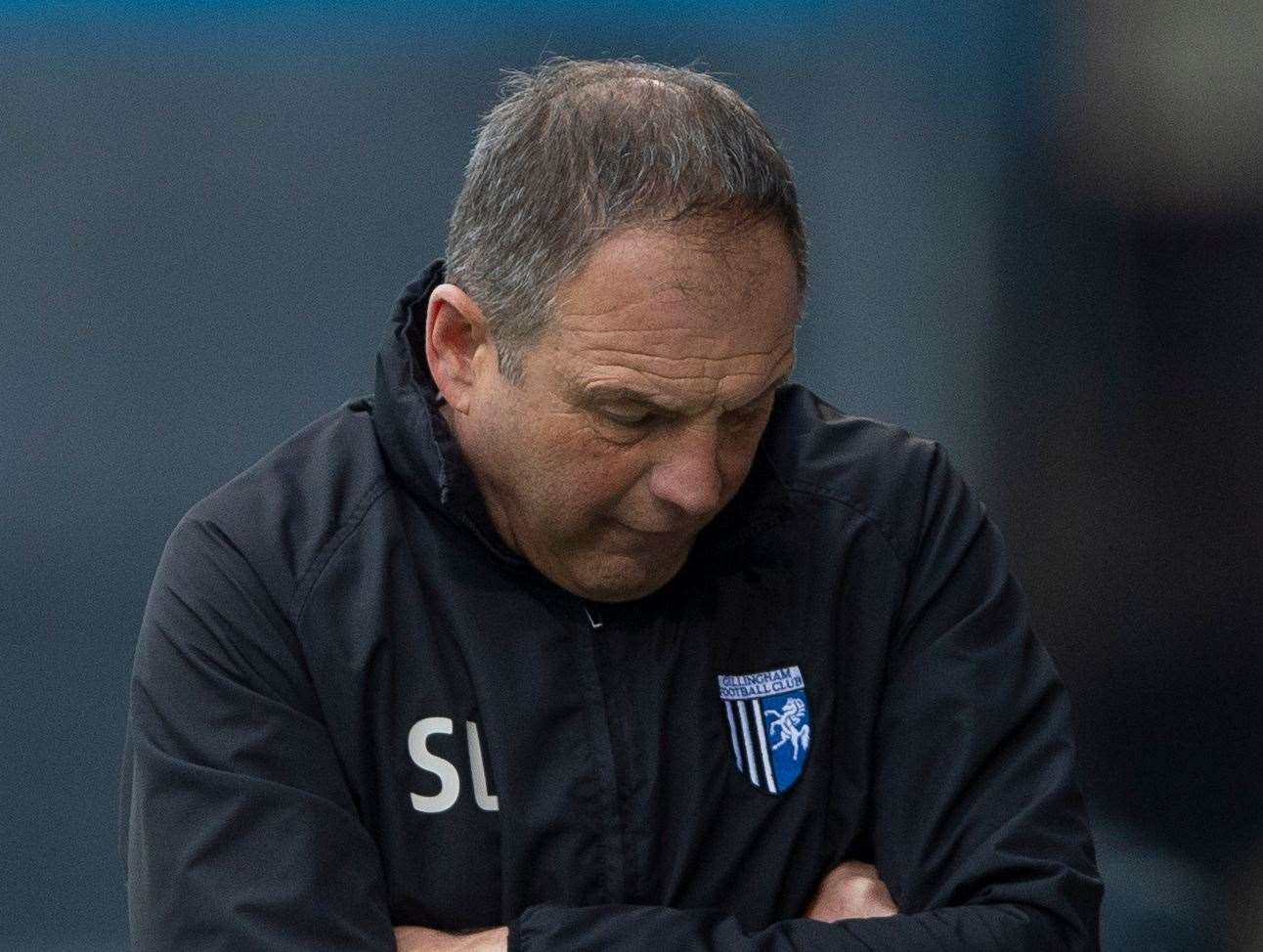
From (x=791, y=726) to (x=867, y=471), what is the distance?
32 cm

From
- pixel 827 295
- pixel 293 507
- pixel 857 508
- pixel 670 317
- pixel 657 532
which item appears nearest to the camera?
pixel 670 317

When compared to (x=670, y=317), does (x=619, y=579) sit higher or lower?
lower

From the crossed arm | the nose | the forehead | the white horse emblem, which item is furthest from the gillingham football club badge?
the forehead

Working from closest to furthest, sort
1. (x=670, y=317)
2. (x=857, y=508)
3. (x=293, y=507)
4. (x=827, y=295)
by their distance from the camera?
(x=670, y=317) → (x=293, y=507) → (x=857, y=508) → (x=827, y=295)

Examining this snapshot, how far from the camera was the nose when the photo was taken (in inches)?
71.9

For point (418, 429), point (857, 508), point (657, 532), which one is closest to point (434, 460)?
point (418, 429)

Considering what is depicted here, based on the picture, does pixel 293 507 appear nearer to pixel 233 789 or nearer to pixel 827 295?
pixel 233 789

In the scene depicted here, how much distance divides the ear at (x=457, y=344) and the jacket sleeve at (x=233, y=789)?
0.28 meters

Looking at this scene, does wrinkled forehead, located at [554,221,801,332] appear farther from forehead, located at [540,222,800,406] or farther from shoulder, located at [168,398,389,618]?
shoulder, located at [168,398,389,618]

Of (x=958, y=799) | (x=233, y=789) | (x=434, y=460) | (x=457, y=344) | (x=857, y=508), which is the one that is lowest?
(x=958, y=799)

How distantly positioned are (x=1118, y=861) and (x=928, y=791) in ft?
5.11

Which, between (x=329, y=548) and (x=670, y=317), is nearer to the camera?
(x=670, y=317)

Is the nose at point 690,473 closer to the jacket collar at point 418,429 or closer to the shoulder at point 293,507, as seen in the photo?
the jacket collar at point 418,429

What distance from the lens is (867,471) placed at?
2146 millimetres
